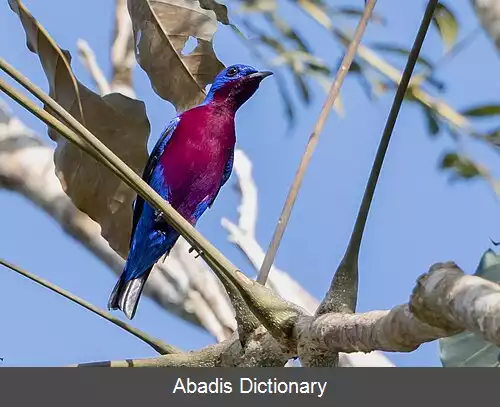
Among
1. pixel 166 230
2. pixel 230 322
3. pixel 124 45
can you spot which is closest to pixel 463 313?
pixel 166 230

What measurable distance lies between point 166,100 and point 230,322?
1149 millimetres

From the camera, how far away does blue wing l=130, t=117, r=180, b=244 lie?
1.27m

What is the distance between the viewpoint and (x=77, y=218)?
2.38m

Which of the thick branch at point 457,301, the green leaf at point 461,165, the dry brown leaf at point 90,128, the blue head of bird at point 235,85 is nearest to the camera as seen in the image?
the thick branch at point 457,301

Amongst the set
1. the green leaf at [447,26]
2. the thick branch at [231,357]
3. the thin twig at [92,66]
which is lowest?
the thick branch at [231,357]

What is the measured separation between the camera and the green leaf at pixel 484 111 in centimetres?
183

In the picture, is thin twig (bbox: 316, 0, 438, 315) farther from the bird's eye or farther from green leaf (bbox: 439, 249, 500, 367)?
the bird's eye

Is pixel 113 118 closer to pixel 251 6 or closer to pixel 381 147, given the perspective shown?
pixel 381 147

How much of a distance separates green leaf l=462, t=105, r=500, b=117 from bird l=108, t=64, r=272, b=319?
63 centimetres

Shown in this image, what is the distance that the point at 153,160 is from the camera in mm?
1334

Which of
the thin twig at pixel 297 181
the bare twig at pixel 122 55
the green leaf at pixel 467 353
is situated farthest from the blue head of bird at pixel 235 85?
the bare twig at pixel 122 55

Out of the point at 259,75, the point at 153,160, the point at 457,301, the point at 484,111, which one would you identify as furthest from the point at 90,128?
the point at 484,111

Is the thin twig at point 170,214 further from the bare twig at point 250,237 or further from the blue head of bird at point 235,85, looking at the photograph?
the bare twig at point 250,237
